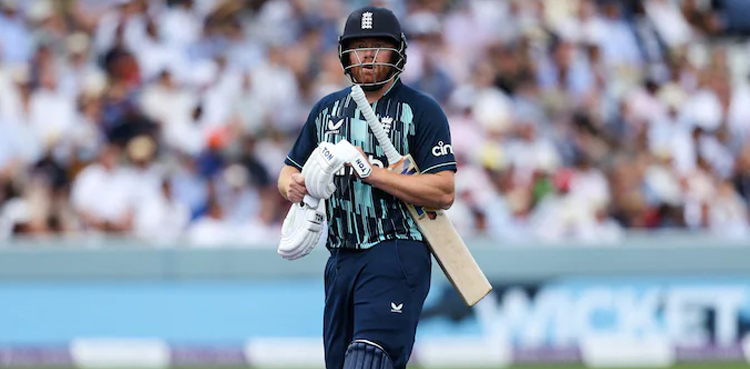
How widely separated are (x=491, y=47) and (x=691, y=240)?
3.64m

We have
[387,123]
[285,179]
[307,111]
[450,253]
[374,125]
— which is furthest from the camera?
[307,111]

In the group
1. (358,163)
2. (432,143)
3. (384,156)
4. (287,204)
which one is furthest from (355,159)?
(287,204)

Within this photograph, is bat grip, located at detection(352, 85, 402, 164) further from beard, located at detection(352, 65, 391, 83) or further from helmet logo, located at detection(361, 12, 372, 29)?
helmet logo, located at detection(361, 12, 372, 29)

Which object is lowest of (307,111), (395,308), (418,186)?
(395,308)

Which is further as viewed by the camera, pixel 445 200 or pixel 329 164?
pixel 445 200

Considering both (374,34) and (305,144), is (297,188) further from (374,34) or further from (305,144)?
(374,34)

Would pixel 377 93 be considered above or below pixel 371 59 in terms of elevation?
below

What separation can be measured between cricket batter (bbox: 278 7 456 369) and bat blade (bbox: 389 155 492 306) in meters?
0.05

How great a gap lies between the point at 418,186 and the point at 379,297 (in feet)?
1.61

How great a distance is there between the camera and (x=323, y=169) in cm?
492

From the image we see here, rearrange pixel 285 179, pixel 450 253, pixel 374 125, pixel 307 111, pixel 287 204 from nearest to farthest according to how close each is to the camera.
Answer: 1. pixel 374 125
2. pixel 450 253
3. pixel 285 179
4. pixel 287 204
5. pixel 307 111

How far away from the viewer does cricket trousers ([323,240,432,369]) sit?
510cm

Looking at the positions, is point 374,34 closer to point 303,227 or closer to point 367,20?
point 367,20

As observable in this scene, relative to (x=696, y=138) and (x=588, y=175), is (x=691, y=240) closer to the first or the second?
(x=588, y=175)
